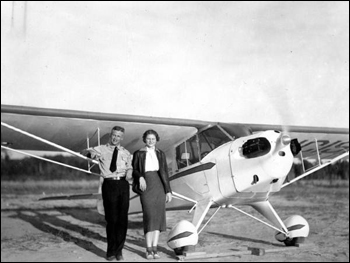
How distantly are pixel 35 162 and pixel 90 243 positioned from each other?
34.0 ft

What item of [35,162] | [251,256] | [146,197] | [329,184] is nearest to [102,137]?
[146,197]

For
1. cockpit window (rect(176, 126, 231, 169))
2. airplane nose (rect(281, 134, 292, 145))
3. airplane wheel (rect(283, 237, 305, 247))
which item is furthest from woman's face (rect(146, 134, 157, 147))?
airplane wheel (rect(283, 237, 305, 247))

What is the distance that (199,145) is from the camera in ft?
22.5

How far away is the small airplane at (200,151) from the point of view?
5375 millimetres

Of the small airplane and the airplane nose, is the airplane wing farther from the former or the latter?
the airplane nose

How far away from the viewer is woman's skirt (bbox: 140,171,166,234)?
446cm

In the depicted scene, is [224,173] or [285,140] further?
[224,173]

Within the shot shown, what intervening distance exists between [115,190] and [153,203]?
1.60 ft

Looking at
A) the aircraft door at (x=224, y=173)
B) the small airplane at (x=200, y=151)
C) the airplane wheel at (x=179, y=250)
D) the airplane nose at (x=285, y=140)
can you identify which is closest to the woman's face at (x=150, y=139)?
the small airplane at (x=200, y=151)

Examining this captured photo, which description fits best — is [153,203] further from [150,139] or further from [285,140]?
[285,140]

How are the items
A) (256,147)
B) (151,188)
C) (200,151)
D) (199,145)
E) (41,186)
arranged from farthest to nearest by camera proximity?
(41,186), (199,145), (200,151), (256,147), (151,188)

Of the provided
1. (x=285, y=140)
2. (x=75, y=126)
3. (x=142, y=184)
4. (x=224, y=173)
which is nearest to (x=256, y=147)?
(x=285, y=140)

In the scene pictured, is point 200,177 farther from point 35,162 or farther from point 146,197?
point 35,162

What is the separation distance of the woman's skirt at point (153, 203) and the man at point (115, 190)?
23 cm
